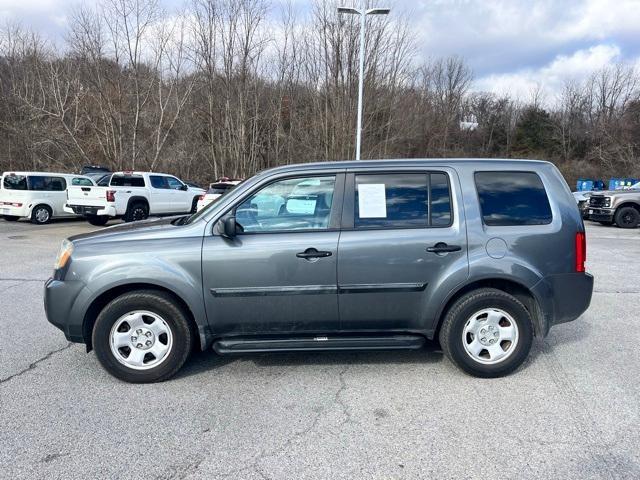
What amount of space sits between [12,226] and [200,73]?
14015 mm

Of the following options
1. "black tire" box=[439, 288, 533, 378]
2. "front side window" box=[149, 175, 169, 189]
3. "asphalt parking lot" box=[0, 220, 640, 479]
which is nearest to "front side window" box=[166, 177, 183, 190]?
"front side window" box=[149, 175, 169, 189]

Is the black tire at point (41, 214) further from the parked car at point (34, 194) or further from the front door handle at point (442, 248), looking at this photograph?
the front door handle at point (442, 248)

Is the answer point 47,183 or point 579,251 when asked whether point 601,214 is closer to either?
point 579,251

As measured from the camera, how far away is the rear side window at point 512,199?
392 cm

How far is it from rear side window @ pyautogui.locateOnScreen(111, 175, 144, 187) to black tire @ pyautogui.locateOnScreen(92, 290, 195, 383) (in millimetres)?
12458

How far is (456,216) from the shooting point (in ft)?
12.7

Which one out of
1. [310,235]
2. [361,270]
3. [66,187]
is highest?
[66,187]

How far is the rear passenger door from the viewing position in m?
3.75

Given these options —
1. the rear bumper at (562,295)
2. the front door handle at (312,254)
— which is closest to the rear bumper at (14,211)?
the front door handle at (312,254)

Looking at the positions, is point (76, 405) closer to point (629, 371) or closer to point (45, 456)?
point (45, 456)

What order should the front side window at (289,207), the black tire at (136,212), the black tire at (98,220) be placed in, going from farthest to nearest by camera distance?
the black tire at (136,212) < the black tire at (98,220) < the front side window at (289,207)

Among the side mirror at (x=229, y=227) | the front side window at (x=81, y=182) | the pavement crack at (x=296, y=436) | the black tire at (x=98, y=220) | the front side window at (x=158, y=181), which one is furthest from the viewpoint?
the front side window at (x=158, y=181)

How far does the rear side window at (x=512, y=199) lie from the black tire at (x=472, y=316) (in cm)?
65

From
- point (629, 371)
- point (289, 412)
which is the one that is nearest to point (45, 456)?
point (289, 412)
